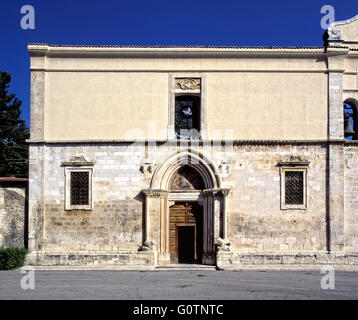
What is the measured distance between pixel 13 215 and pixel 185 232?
7.06 metres

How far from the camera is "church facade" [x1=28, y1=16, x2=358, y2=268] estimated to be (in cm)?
1767

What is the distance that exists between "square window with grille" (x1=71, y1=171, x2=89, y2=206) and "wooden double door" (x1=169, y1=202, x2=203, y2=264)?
3561 mm

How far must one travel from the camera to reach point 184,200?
60.1ft

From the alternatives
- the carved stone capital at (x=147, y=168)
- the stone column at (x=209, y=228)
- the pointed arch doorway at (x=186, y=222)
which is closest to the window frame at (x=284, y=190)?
the stone column at (x=209, y=228)

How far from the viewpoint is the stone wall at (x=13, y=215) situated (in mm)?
17812

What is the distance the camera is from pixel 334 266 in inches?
674

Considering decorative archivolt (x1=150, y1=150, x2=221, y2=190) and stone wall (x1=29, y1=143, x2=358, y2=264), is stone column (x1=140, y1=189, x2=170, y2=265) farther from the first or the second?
decorative archivolt (x1=150, y1=150, x2=221, y2=190)

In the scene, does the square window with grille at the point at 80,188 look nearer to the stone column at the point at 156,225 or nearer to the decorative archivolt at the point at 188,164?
the stone column at the point at 156,225

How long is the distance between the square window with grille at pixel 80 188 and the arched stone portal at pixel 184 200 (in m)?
2.48

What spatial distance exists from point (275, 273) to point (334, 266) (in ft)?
9.51

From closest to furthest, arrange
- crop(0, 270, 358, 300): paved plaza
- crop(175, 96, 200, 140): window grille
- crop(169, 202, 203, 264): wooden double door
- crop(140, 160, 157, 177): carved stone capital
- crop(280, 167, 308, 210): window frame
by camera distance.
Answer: crop(0, 270, 358, 300): paved plaza
crop(280, 167, 308, 210): window frame
crop(140, 160, 157, 177): carved stone capital
crop(169, 202, 203, 264): wooden double door
crop(175, 96, 200, 140): window grille

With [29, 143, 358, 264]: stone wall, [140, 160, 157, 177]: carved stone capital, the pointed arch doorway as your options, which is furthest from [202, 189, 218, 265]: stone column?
[140, 160, 157, 177]: carved stone capital
